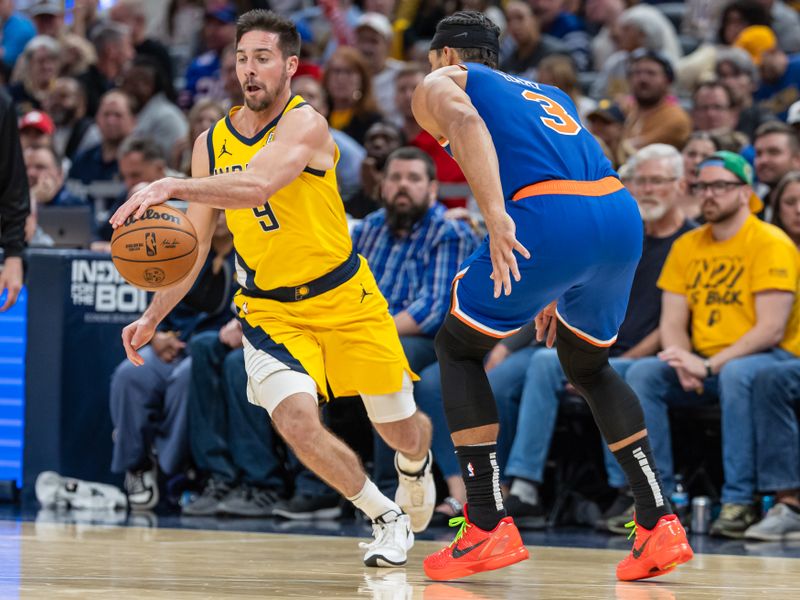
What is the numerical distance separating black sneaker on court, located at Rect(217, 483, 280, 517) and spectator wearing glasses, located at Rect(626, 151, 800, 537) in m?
2.12

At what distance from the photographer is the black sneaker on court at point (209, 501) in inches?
293

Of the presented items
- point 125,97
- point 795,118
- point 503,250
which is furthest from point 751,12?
point 503,250

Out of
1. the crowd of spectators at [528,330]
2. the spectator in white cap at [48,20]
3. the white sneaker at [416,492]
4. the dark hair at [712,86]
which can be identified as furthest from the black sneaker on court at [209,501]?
the spectator in white cap at [48,20]

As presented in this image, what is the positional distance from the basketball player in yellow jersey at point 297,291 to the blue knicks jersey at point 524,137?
0.81 meters

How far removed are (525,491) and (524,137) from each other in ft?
9.09

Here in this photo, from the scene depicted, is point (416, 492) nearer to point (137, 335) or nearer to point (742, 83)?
point (137, 335)

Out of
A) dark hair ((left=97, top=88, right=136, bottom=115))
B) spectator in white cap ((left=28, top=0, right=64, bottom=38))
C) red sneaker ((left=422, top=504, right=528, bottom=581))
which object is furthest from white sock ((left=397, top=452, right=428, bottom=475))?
spectator in white cap ((left=28, top=0, right=64, bottom=38))

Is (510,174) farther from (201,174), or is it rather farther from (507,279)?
(201,174)

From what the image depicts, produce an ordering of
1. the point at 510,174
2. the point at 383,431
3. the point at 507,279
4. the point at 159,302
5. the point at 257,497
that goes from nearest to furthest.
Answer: the point at 507,279, the point at 510,174, the point at 159,302, the point at 383,431, the point at 257,497

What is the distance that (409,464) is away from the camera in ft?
19.0

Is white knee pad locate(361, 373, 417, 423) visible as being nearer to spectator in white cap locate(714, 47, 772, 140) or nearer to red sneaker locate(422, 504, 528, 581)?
red sneaker locate(422, 504, 528, 581)

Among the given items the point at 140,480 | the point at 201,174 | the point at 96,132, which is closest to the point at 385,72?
the point at 96,132

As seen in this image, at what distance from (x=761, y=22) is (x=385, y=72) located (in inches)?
124

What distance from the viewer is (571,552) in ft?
19.1
